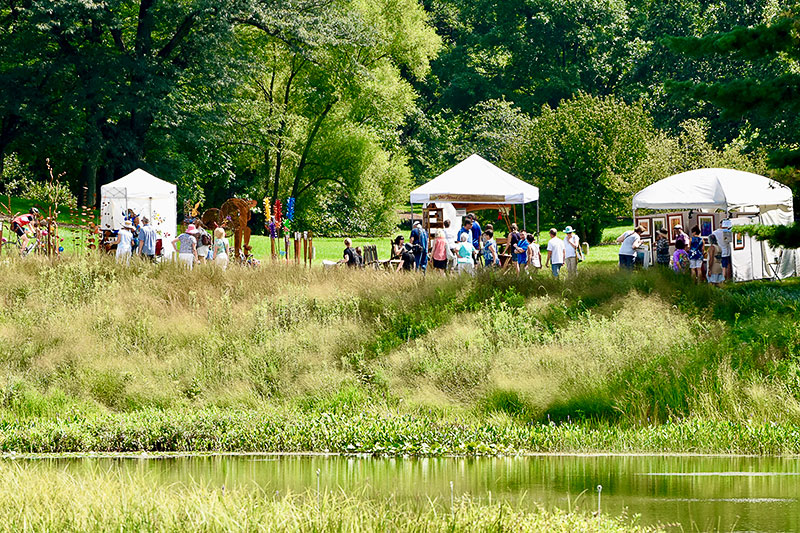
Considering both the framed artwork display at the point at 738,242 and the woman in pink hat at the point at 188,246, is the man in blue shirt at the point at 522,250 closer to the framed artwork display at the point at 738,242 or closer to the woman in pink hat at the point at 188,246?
the framed artwork display at the point at 738,242

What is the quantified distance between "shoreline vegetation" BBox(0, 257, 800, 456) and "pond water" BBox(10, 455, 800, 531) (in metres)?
0.81

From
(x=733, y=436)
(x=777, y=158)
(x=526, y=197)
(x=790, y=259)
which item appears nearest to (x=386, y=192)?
(x=526, y=197)

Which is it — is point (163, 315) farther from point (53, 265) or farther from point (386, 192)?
point (386, 192)

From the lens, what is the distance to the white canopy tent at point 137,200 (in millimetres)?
35156

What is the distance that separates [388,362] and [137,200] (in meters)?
18.6

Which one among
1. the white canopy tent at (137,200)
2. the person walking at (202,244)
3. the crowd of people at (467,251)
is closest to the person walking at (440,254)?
the crowd of people at (467,251)

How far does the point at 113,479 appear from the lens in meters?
11.1

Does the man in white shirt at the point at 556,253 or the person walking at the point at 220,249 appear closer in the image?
the person walking at the point at 220,249

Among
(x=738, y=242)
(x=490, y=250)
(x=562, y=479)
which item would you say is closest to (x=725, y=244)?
(x=738, y=242)

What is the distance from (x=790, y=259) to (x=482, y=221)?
19.2 meters

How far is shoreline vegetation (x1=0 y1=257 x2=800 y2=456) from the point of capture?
1546 cm

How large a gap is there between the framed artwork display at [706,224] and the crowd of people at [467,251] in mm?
3139

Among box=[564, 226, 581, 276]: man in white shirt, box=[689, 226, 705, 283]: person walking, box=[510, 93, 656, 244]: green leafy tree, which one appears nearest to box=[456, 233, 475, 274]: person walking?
box=[564, 226, 581, 276]: man in white shirt

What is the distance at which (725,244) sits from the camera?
25938mm
